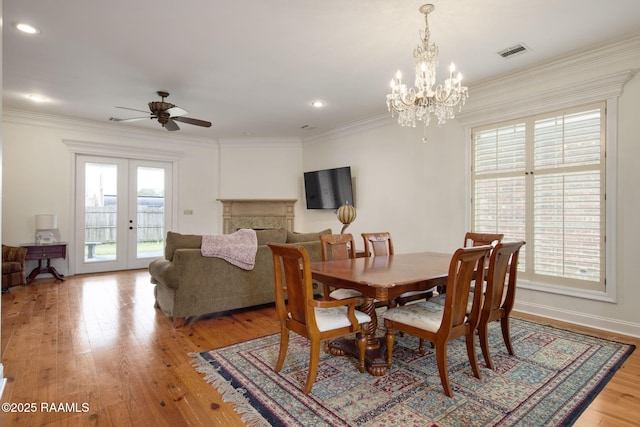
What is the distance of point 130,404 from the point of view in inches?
78.5

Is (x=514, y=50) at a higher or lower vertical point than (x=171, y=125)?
higher

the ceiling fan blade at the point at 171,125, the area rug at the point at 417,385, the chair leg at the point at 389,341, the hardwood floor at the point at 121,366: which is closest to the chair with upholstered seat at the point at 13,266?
the hardwood floor at the point at 121,366

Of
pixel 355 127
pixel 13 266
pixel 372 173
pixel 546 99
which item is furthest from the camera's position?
pixel 355 127

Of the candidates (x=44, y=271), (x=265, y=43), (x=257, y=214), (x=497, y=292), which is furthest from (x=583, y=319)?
(x=44, y=271)

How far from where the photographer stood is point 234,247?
3.58m

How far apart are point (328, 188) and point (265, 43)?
3512 mm

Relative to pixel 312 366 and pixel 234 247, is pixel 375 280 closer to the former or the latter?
pixel 312 366

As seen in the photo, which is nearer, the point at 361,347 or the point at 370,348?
the point at 361,347

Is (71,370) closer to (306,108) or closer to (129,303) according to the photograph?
(129,303)

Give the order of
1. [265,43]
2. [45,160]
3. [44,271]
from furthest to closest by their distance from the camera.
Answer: [45,160], [44,271], [265,43]

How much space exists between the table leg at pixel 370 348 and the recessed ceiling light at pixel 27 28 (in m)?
3.62

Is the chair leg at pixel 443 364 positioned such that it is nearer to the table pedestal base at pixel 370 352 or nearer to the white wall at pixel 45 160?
the table pedestal base at pixel 370 352

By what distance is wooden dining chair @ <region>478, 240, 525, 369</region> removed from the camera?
2262 millimetres

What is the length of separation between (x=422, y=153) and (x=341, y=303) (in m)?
3.48
